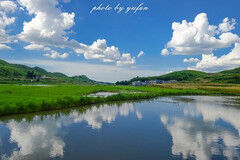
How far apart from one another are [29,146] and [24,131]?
5741mm

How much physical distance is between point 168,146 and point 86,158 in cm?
838

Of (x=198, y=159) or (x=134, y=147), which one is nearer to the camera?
(x=198, y=159)

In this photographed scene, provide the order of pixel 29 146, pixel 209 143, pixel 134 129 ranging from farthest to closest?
pixel 134 129
pixel 209 143
pixel 29 146

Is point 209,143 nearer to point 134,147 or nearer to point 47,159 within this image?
point 134,147

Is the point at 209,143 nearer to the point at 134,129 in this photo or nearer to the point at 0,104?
the point at 134,129

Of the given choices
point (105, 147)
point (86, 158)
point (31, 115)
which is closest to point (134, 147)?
point (105, 147)

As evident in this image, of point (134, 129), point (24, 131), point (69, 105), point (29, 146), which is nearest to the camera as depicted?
point (29, 146)

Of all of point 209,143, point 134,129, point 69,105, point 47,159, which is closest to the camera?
point 47,159

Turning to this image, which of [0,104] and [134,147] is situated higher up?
[0,104]

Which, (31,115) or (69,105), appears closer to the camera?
(31,115)

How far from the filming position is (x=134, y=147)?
18.6 metres

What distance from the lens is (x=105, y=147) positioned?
60.6ft

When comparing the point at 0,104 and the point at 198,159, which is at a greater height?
the point at 0,104

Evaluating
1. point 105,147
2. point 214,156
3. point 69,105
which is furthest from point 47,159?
point 69,105
